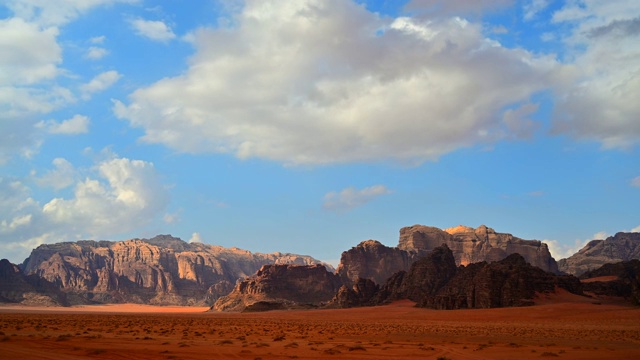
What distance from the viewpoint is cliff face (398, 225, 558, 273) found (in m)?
156

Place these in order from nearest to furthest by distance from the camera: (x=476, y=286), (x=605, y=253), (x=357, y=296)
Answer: (x=476, y=286) → (x=357, y=296) → (x=605, y=253)

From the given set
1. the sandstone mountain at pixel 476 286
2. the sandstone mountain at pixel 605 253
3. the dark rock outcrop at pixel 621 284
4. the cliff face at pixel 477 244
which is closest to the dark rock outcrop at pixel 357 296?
the sandstone mountain at pixel 476 286

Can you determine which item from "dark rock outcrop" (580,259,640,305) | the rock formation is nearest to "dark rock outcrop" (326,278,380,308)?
the rock formation

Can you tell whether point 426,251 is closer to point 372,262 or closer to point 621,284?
point 372,262

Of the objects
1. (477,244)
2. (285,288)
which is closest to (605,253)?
(477,244)

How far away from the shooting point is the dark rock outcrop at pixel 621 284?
7689cm

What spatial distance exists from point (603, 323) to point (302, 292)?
9522 cm

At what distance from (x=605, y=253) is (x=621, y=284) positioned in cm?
8634

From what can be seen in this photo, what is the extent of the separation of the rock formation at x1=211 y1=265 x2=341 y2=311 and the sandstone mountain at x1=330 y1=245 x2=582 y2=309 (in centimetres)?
2714

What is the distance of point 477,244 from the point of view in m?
168

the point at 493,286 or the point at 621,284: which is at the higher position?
the point at 621,284

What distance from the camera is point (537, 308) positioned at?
232 feet

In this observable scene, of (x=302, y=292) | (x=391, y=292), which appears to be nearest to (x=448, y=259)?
(x=391, y=292)

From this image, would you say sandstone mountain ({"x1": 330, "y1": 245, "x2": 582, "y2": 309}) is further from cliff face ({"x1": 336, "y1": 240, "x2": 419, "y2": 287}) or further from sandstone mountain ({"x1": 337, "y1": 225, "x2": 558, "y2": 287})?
sandstone mountain ({"x1": 337, "y1": 225, "x2": 558, "y2": 287})
